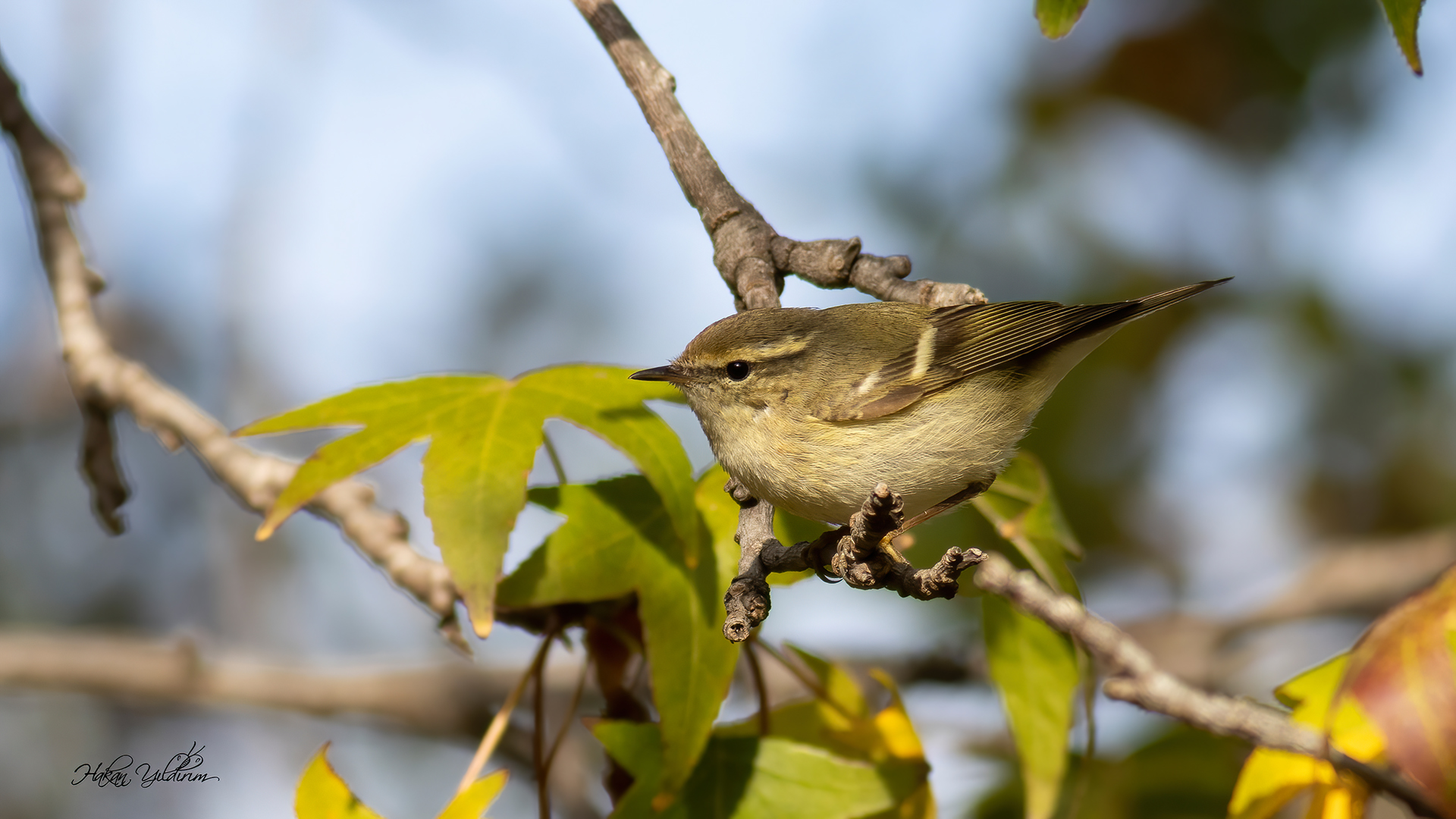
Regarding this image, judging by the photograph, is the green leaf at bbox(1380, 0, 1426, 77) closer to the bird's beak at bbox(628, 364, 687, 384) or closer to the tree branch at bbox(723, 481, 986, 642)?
the tree branch at bbox(723, 481, 986, 642)

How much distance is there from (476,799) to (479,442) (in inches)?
24.3

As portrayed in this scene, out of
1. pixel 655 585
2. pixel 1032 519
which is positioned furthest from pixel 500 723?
pixel 1032 519

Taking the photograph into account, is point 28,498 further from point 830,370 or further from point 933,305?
point 933,305

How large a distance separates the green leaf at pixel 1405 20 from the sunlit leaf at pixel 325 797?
2.10 meters

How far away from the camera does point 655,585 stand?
2068mm

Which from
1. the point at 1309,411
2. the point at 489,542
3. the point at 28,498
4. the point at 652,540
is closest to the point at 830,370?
the point at 652,540

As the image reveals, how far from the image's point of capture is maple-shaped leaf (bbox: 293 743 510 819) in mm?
1753

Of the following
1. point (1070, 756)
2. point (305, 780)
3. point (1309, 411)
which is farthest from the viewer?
point (1309, 411)

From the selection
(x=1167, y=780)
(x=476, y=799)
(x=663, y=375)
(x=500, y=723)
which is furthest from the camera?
(x=1167, y=780)

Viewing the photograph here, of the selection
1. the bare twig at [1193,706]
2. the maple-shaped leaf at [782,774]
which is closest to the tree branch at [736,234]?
the maple-shaped leaf at [782,774]

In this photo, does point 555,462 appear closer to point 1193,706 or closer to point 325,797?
point 325,797

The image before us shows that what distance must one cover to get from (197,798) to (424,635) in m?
1.21

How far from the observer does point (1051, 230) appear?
5.22 metres

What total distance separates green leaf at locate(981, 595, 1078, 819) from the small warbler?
0.29m
